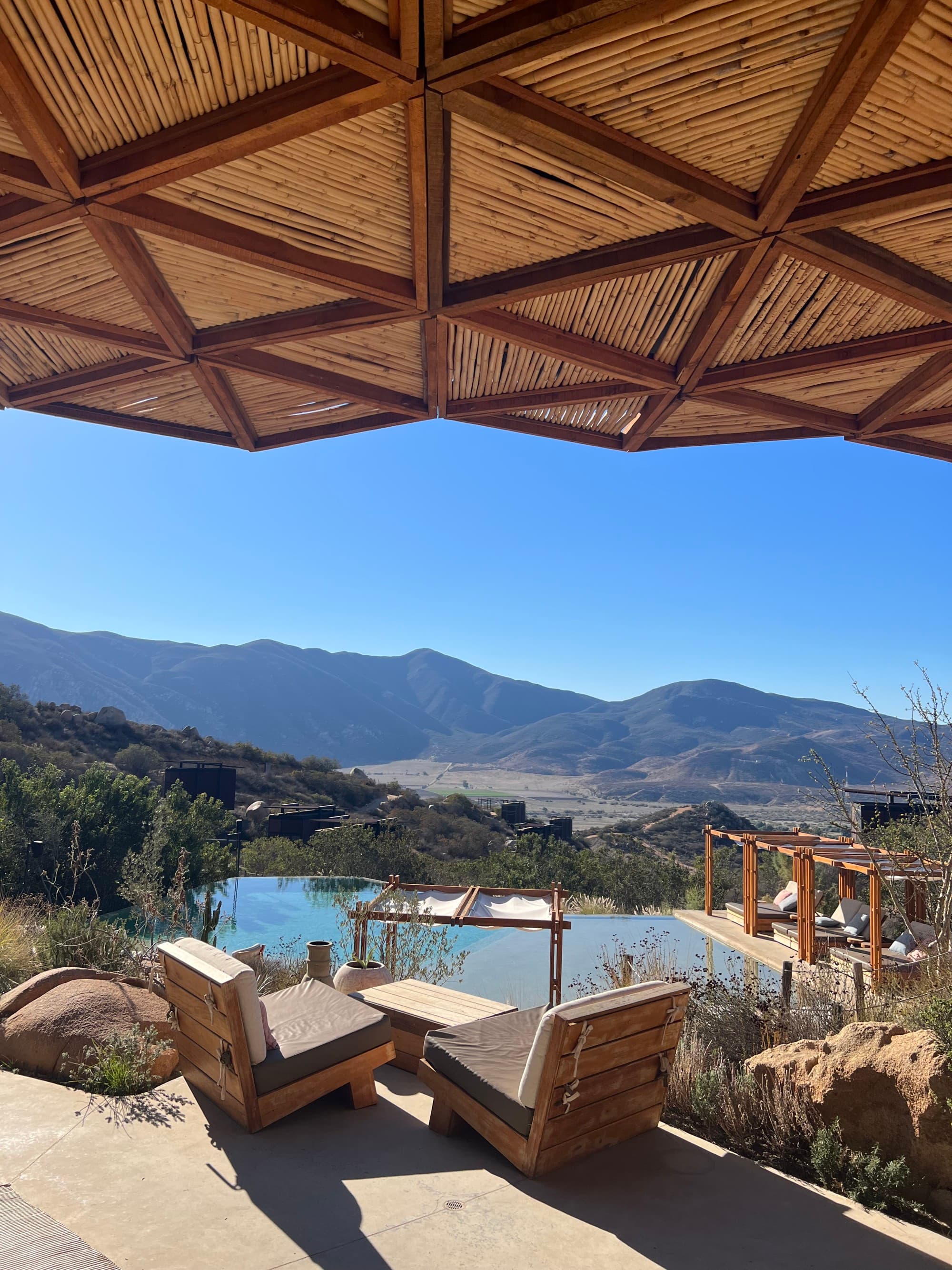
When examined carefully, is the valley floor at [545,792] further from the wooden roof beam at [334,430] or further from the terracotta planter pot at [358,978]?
the wooden roof beam at [334,430]

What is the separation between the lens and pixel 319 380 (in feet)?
17.5

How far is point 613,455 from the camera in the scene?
23.6 ft

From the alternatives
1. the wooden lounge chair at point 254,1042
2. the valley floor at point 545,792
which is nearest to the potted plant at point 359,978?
the wooden lounge chair at point 254,1042

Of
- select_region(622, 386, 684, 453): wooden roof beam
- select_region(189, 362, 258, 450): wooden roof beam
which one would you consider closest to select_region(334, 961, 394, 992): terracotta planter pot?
select_region(189, 362, 258, 450): wooden roof beam

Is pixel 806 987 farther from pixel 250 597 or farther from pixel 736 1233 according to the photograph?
pixel 250 597

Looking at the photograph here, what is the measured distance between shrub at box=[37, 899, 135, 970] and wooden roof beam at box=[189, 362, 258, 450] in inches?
138

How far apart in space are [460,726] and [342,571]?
2589 inches

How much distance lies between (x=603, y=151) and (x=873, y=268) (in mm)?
1576

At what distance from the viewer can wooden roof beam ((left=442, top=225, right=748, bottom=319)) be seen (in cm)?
381

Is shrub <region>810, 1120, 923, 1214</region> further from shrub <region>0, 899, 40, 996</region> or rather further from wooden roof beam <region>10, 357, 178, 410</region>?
wooden roof beam <region>10, 357, 178, 410</region>

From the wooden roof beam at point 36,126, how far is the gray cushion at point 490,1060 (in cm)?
392

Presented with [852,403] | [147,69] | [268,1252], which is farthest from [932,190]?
[268,1252]

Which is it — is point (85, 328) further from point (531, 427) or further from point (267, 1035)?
point (267, 1035)

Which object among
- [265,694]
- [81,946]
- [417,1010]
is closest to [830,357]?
[417,1010]
